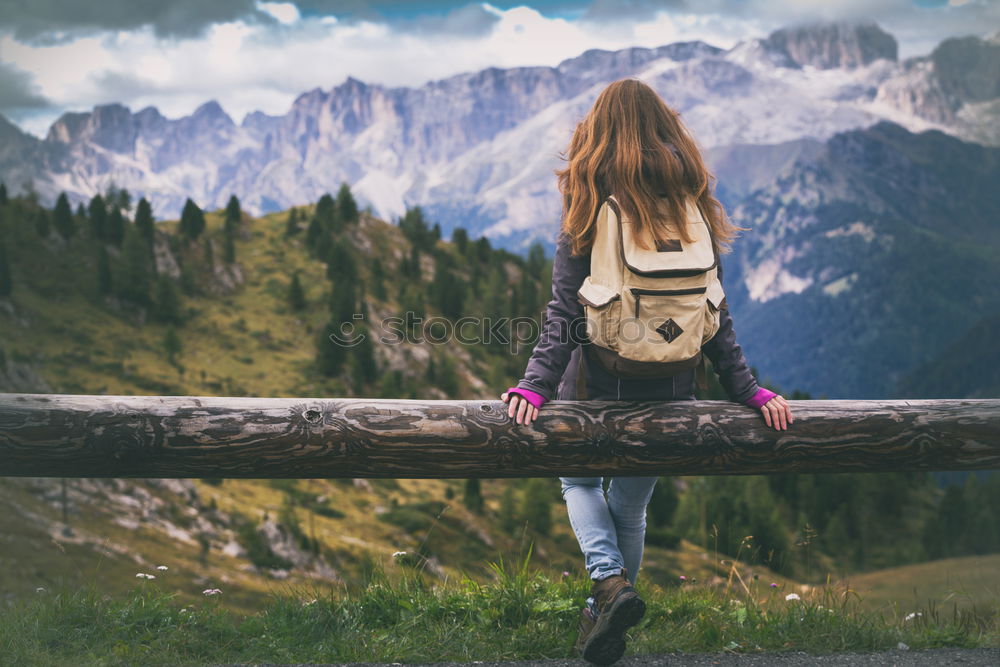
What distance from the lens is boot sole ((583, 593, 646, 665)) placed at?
3854mm

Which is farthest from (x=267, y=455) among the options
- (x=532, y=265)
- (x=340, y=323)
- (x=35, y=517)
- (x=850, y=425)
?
(x=532, y=265)

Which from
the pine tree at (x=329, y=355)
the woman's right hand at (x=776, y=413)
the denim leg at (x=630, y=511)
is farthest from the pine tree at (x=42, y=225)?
the woman's right hand at (x=776, y=413)

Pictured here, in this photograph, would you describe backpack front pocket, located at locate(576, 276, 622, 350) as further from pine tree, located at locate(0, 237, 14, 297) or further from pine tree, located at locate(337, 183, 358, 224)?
pine tree, located at locate(337, 183, 358, 224)

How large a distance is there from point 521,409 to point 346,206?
15414 centimetres

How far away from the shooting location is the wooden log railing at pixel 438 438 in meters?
3.89

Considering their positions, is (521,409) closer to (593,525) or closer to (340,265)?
(593,525)

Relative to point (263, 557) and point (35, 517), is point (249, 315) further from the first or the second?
point (35, 517)

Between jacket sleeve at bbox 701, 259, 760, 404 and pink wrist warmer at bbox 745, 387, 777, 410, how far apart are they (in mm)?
16

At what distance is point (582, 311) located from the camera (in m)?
4.09

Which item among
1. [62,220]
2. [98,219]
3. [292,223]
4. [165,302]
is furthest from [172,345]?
[292,223]

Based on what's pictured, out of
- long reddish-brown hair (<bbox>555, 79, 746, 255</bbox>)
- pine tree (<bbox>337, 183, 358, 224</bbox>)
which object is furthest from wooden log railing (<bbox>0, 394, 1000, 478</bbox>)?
pine tree (<bbox>337, 183, 358, 224</bbox>)

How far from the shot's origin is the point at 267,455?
400 centimetres

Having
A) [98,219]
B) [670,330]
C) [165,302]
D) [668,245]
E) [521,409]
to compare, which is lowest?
[165,302]

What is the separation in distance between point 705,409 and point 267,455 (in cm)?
237
